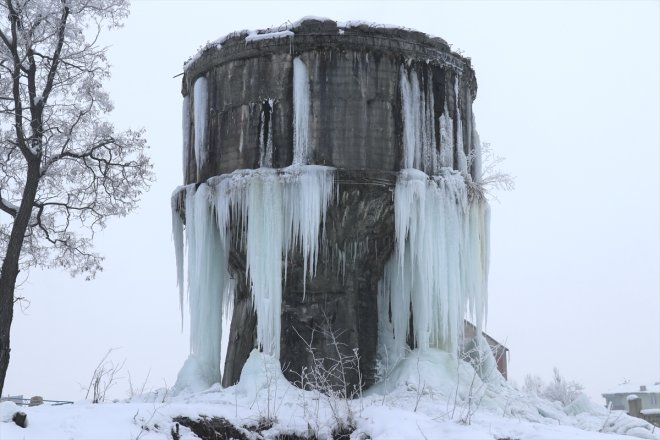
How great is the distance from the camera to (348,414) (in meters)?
10.5

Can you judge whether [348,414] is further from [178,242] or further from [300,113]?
[178,242]

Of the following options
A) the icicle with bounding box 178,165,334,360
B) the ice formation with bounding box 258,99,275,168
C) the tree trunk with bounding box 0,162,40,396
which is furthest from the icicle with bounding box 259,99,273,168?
the tree trunk with bounding box 0,162,40,396

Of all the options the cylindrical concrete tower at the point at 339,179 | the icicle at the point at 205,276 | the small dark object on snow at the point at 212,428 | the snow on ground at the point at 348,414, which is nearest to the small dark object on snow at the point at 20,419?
the snow on ground at the point at 348,414

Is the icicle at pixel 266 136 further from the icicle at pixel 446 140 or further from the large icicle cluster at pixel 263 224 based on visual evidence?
the icicle at pixel 446 140

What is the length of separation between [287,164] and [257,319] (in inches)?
108

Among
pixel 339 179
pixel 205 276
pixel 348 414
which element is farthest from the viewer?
pixel 205 276

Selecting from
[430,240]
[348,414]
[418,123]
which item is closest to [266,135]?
[418,123]

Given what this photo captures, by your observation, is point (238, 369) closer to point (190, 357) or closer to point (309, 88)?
point (190, 357)

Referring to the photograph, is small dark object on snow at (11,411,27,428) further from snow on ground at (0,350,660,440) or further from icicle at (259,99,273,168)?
icicle at (259,99,273,168)

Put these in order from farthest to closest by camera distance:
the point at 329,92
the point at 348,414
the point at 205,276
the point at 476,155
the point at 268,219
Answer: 1. the point at 476,155
2. the point at 205,276
3. the point at 329,92
4. the point at 268,219
5. the point at 348,414

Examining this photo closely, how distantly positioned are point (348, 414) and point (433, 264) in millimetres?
5049

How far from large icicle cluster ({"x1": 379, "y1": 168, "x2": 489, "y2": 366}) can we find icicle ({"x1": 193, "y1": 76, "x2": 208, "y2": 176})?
3802mm

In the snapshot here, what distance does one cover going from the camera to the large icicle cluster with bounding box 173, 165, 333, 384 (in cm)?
1455

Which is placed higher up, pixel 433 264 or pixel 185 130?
pixel 185 130
